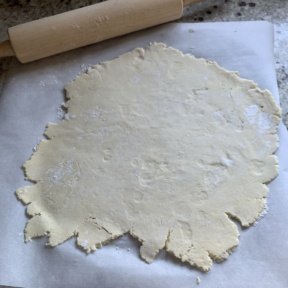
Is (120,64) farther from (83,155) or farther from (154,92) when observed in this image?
(83,155)

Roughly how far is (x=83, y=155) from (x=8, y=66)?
372mm

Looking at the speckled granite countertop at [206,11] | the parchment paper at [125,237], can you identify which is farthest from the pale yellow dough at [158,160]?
the speckled granite countertop at [206,11]

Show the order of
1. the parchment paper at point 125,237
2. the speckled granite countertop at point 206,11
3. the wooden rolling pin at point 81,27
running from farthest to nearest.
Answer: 1. the speckled granite countertop at point 206,11
2. the wooden rolling pin at point 81,27
3. the parchment paper at point 125,237

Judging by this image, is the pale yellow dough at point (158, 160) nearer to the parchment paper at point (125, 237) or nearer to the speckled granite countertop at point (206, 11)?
the parchment paper at point (125, 237)

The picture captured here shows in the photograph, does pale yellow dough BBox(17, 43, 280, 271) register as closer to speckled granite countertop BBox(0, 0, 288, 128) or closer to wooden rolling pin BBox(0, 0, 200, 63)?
wooden rolling pin BBox(0, 0, 200, 63)

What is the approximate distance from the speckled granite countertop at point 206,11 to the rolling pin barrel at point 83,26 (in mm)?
99

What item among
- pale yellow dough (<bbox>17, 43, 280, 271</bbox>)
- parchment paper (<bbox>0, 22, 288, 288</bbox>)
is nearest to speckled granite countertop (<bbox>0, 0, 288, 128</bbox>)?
parchment paper (<bbox>0, 22, 288, 288</bbox>)

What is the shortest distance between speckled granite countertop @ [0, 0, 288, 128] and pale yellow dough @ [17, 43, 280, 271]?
0.21m

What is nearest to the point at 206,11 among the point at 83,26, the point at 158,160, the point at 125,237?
the point at 83,26

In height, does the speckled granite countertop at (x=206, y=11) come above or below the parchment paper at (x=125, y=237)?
above

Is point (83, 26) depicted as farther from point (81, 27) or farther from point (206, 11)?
point (206, 11)

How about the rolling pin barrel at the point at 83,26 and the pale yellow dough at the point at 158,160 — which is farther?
the rolling pin barrel at the point at 83,26

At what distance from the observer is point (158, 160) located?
3.31 feet

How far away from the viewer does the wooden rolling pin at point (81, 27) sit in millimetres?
1178
